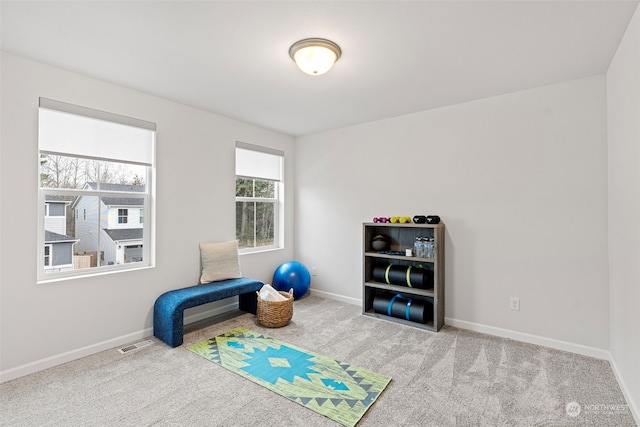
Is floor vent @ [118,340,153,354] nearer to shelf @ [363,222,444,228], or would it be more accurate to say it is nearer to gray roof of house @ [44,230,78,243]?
gray roof of house @ [44,230,78,243]

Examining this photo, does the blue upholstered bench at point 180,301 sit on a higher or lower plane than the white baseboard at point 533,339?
higher

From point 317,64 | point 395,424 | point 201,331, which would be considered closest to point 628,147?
point 317,64

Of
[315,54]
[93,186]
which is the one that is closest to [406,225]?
[315,54]

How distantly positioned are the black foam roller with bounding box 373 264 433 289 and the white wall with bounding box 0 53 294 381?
71.7 inches

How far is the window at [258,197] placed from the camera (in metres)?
4.30

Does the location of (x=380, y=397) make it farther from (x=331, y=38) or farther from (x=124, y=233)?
(x=124, y=233)

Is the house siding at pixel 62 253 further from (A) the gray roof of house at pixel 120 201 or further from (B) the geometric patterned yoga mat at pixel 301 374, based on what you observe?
(B) the geometric patterned yoga mat at pixel 301 374

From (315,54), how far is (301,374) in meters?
2.46

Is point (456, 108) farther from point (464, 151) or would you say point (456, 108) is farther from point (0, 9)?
point (0, 9)

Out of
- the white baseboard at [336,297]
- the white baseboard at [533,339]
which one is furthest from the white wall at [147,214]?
the white baseboard at [533,339]

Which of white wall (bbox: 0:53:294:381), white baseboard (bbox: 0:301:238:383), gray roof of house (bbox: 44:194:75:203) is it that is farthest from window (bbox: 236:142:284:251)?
gray roof of house (bbox: 44:194:75:203)

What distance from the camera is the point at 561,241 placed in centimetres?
289

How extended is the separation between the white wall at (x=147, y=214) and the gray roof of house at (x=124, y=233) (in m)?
0.19

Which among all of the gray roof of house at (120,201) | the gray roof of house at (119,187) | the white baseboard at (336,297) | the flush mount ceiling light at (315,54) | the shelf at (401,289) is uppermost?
the flush mount ceiling light at (315,54)
